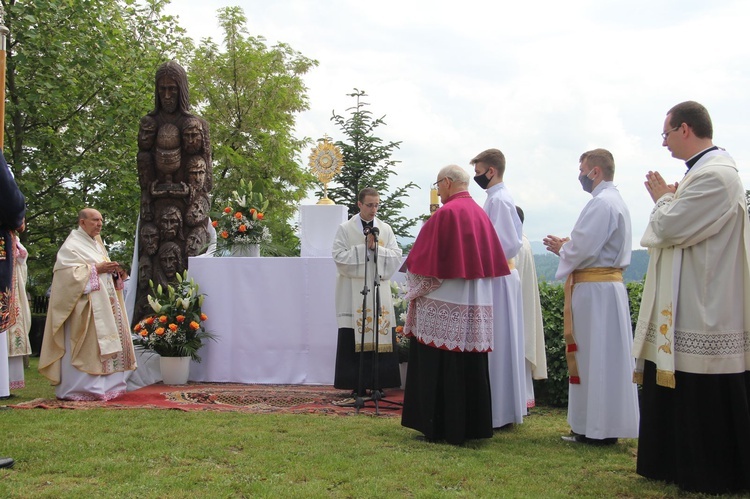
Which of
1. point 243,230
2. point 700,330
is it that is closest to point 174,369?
→ point 243,230

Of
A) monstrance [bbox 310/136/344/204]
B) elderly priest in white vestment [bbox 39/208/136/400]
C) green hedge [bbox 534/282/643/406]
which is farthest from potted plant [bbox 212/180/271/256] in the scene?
green hedge [bbox 534/282/643/406]

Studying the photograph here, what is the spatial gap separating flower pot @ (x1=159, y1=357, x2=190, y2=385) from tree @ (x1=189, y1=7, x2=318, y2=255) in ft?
51.4

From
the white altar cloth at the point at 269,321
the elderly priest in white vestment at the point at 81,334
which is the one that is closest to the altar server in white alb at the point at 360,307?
the white altar cloth at the point at 269,321

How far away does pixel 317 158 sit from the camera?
32.0 feet

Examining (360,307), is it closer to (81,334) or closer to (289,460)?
(81,334)

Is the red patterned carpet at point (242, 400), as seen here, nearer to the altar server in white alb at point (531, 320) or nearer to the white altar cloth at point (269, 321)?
the white altar cloth at point (269, 321)

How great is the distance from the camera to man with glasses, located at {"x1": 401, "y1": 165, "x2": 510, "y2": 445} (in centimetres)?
577

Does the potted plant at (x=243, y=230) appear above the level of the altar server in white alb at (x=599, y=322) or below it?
above

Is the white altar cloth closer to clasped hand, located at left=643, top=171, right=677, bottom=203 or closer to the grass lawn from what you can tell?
the grass lawn

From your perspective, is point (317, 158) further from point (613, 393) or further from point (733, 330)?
point (733, 330)

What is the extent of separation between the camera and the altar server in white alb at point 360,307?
8258 mm

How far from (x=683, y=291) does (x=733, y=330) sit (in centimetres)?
36

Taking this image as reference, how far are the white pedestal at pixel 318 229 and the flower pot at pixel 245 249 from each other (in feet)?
2.09

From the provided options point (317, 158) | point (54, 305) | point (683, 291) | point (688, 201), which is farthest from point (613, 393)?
point (54, 305)
